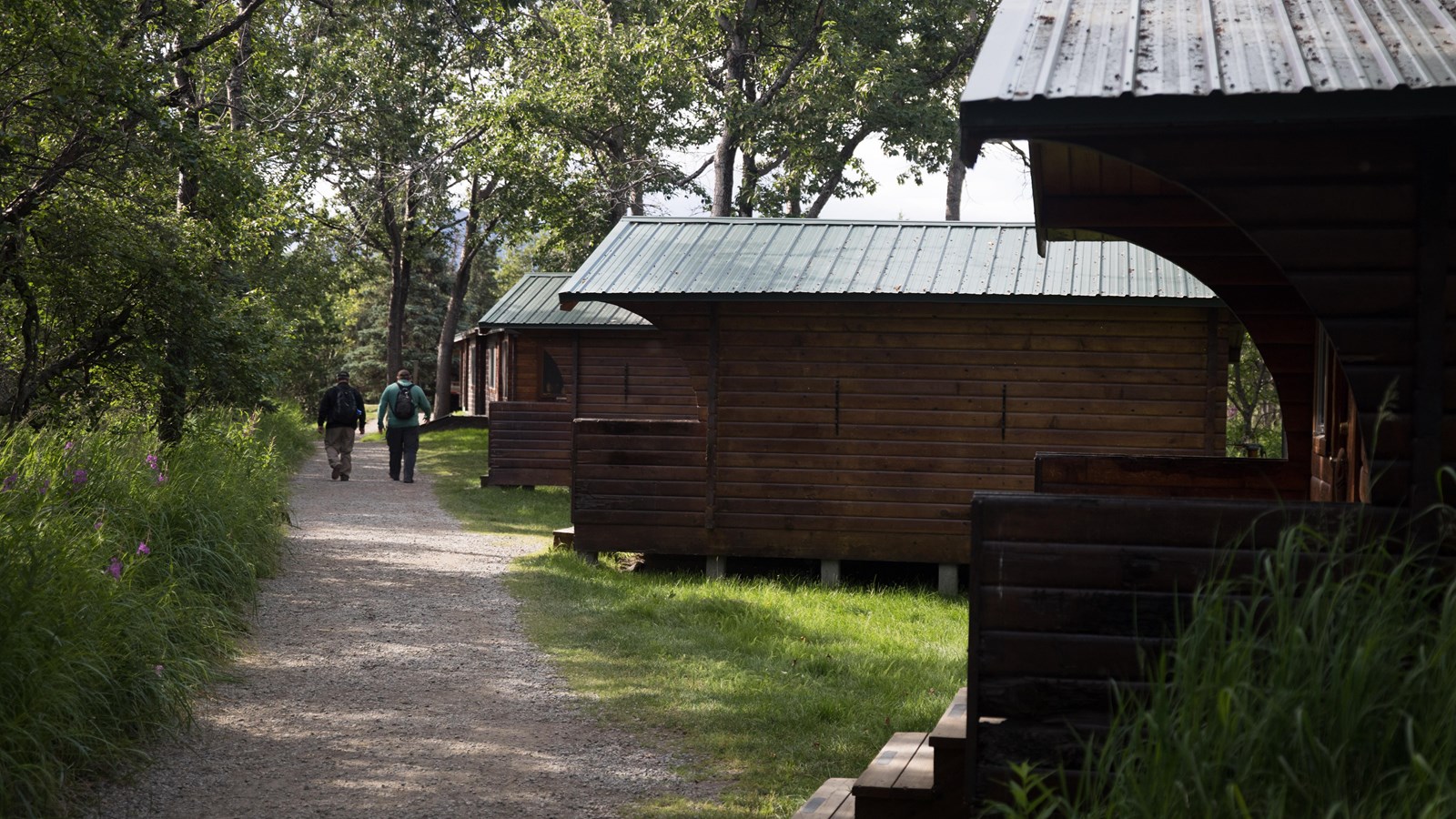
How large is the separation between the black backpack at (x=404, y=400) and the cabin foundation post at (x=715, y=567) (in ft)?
31.2

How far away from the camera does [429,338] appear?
50.1m

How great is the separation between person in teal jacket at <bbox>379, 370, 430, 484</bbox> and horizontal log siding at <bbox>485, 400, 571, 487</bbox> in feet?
4.22

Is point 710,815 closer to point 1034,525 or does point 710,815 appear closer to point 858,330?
point 1034,525

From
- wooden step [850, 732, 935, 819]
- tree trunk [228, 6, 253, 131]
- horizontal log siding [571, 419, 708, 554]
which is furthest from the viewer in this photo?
tree trunk [228, 6, 253, 131]

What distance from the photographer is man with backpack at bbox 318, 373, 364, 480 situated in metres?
20.5

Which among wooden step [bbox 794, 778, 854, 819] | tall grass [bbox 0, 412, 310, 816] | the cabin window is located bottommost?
wooden step [bbox 794, 778, 854, 819]

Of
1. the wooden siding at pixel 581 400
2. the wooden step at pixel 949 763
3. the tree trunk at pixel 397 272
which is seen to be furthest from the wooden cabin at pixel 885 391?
the tree trunk at pixel 397 272

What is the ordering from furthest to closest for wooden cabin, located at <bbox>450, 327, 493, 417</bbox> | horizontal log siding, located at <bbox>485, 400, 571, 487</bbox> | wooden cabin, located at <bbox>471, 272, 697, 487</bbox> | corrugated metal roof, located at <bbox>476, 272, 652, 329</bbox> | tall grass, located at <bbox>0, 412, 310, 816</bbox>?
1. wooden cabin, located at <bbox>450, 327, 493, 417</bbox>
2. horizontal log siding, located at <bbox>485, 400, 571, 487</bbox>
3. wooden cabin, located at <bbox>471, 272, 697, 487</bbox>
4. corrugated metal roof, located at <bbox>476, 272, 652, 329</bbox>
5. tall grass, located at <bbox>0, 412, 310, 816</bbox>

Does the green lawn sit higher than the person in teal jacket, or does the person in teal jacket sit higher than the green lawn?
the person in teal jacket

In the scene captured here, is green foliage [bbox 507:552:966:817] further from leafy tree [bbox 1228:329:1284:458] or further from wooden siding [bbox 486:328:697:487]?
leafy tree [bbox 1228:329:1284:458]

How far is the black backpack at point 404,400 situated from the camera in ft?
67.4

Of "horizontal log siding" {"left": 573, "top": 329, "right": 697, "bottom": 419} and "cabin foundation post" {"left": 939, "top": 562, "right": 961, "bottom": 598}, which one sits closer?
"cabin foundation post" {"left": 939, "top": 562, "right": 961, "bottom": 598}

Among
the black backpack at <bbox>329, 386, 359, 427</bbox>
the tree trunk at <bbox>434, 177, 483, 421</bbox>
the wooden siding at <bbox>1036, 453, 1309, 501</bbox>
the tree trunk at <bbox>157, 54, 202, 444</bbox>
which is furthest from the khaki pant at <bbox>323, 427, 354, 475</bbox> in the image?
the tree trunk at <bbox>434, 177, 483, 421</bbox>

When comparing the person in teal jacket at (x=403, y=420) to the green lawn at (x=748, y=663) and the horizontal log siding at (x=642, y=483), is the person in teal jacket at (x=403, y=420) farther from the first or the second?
the horizontal log siding at (x=642, y=483)
